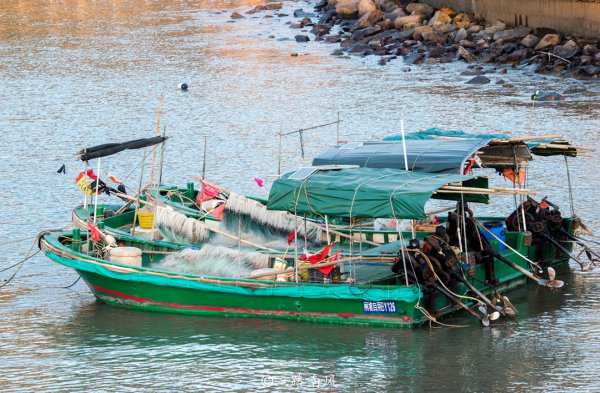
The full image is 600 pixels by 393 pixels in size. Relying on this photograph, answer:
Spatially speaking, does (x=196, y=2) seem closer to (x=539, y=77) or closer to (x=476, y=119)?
(x=539, y=77)

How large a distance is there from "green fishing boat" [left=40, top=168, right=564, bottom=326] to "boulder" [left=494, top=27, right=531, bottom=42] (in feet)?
111

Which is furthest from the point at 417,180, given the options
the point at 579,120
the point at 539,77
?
the point at 539,77

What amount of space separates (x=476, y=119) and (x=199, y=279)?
23.3 meters

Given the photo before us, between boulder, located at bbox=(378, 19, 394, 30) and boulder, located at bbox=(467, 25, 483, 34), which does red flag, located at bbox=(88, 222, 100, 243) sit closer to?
boulder, located at bbox=(467, 25, 483, 34)

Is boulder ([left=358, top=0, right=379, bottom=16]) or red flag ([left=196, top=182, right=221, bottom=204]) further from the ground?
red flag ([left=196, top=182, right=221, bottom=204])

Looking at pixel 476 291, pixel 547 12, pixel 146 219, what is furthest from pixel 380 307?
pixel 547 12

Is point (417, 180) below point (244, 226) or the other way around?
the other way around

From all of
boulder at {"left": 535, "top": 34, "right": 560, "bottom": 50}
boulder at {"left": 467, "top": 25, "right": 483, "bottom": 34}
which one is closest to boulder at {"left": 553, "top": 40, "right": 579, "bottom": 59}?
boulder at {"left": 535, "top": 34, "right": 560, "bottom": 50}

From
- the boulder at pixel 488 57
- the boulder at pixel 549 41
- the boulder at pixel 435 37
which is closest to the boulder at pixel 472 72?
the boulder at pixel 488 57

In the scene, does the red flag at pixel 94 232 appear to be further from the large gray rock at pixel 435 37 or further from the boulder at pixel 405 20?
the boulder at pixel 405 20

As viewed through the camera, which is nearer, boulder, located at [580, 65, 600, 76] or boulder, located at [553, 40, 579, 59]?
boulder, located at [580, 65, 600, 76]

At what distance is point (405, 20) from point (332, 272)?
146ft

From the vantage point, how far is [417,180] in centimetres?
2038

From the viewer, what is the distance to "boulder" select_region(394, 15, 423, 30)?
63.1 metres
